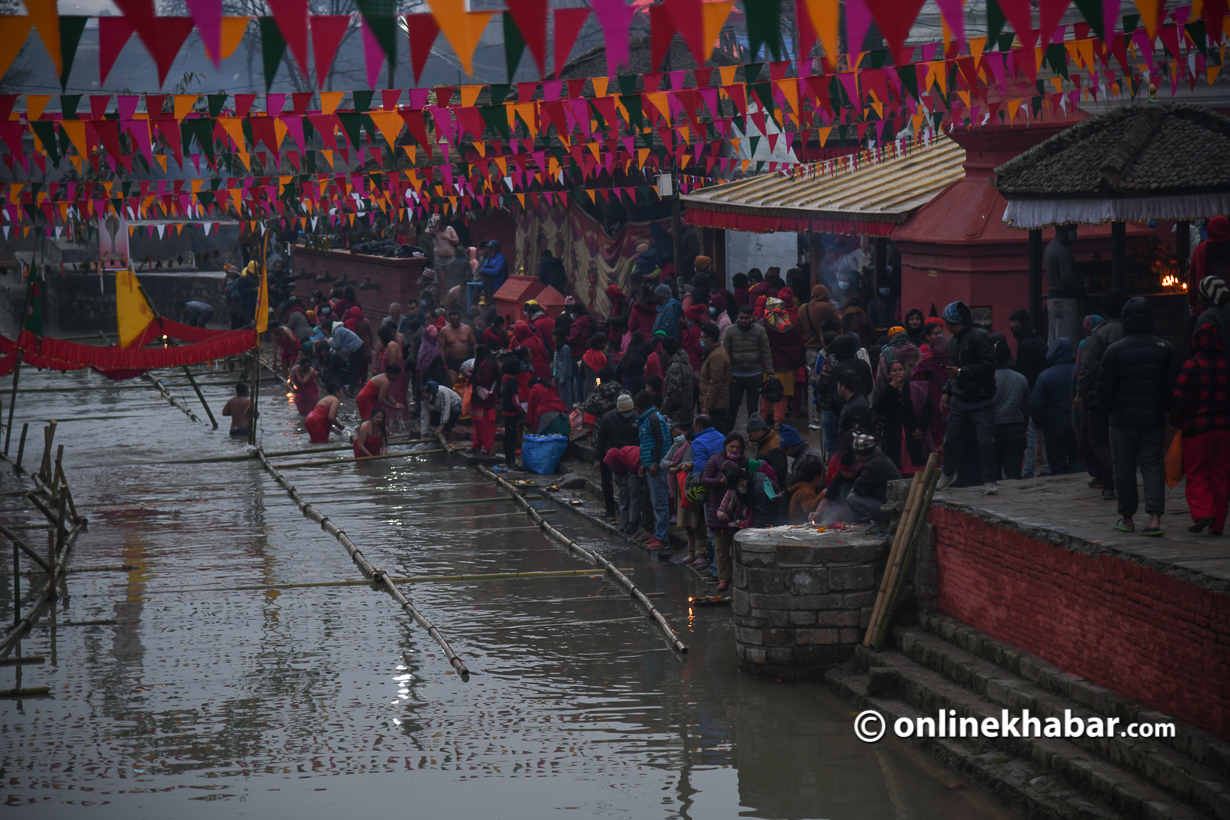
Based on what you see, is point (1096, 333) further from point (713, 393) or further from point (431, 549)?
point (431, 549)

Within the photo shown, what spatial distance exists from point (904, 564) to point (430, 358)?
1261 centimetres

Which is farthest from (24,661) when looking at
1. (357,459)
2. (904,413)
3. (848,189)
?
(848,189)

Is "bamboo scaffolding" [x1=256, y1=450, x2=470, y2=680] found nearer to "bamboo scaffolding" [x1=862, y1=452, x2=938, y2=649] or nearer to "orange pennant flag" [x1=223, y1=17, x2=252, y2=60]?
"bamboo scaffolding" [x1=862, y1=452, x2=938, y2=649]

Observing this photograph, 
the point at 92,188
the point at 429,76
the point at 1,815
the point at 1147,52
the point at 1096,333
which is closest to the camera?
the point at 1,815

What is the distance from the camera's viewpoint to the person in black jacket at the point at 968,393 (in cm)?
1124

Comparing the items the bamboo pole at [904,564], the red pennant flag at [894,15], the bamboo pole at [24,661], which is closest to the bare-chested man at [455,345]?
the bamboo pole at [24,661]

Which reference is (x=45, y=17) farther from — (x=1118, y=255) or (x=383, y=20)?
(x=1118, y=255)

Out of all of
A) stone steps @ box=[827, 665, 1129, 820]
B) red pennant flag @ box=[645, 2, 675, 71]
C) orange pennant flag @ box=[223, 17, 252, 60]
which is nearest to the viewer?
stone steps @ box=[827, 665, 1129, 820]

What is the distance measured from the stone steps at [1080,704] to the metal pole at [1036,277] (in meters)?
5.31

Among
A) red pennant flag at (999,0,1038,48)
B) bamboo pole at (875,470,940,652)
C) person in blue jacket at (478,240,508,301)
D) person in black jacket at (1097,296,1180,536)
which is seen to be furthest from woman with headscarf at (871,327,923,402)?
person in blue jacket at (478,240,508,301)

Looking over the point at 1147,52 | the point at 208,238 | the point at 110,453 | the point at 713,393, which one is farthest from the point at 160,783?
the point at 208,238

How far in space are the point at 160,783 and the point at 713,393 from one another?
27.8ft

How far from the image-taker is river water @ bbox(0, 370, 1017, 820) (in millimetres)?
8148

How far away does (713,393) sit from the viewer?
1534cm
